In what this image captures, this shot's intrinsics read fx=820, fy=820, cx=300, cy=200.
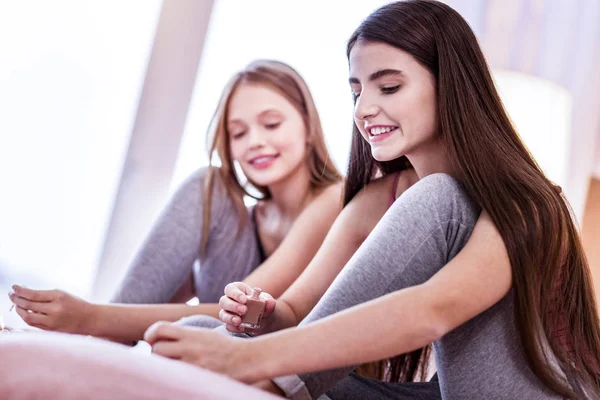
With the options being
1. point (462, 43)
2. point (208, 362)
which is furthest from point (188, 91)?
point (208, 362)

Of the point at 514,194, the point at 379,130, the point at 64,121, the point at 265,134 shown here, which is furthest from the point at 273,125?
the point at 64,121

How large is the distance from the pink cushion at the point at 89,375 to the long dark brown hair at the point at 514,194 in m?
0.44

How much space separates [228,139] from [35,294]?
72 centimetres

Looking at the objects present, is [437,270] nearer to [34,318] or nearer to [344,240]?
[344,240]

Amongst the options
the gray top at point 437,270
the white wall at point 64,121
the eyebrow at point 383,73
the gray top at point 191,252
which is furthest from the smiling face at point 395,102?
the white wall at point 64,121

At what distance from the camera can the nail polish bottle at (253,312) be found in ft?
3.99

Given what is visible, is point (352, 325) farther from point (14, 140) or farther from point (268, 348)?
point (14, 140)

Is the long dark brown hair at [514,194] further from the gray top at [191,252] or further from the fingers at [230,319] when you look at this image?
the gray top at [191,252]

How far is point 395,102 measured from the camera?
1.23 m

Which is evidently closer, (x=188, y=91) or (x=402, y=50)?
(x=402, y=50)

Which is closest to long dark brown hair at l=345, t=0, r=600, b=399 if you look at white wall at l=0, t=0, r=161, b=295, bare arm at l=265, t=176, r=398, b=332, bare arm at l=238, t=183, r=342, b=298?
bare arm at l=265, t=176, r=398, b=332

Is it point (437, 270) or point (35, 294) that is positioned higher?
point (437, 270)

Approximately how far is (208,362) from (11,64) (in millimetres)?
1821

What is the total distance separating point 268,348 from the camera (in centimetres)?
95
